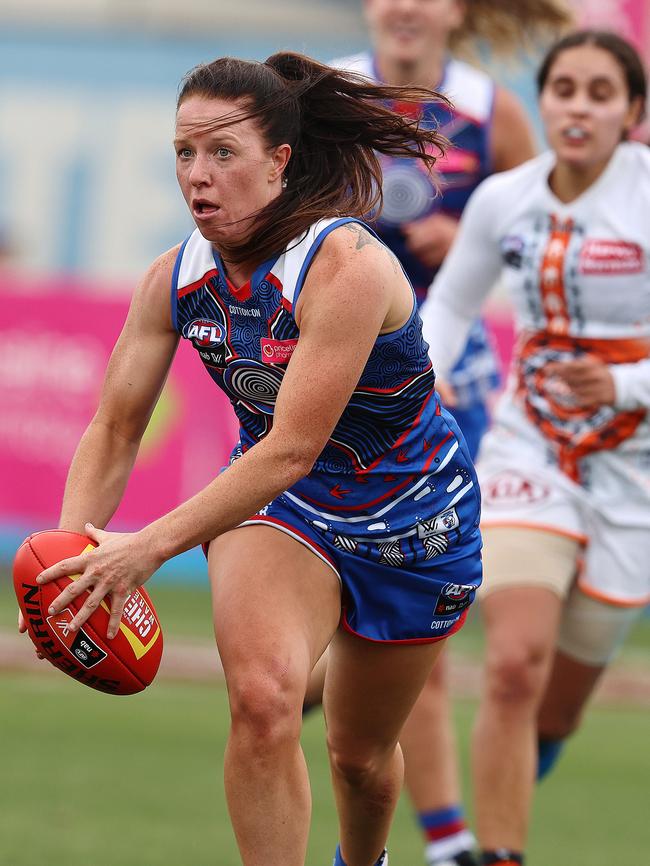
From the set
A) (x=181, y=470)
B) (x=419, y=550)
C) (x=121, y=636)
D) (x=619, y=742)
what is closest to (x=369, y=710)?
(x=419, y=550)

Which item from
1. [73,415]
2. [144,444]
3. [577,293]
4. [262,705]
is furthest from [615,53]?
[73,415]

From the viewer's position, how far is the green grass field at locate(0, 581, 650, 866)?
19.2 feet

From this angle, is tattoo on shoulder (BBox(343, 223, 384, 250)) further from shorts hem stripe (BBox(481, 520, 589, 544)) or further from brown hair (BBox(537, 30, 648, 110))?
brown hair (BBox(537, 30, 648, 110))

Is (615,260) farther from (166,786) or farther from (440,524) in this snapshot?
(166,786)

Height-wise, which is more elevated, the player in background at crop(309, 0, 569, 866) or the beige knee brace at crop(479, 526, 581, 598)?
the player in background at crop(309, 0, 569, 866)

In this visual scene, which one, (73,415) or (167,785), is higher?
(167,785)

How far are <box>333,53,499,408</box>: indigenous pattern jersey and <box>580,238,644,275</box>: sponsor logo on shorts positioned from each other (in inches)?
31.7

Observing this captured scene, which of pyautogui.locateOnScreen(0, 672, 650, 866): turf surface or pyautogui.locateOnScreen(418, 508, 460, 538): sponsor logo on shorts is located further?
pyautogui.locateOnScreen(0, 672, 650, 866): turf surface

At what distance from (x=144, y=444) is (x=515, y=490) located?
23.9 feet

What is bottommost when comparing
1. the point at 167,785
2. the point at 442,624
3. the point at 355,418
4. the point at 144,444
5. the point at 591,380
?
the point at 144,444

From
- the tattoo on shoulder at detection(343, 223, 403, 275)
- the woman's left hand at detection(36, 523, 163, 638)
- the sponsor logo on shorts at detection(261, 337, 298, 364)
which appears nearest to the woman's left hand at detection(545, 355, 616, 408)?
the tattoo on shoulder at detection(343, 223, 403, 275)

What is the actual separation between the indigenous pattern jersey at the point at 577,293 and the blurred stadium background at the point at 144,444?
3.21ft

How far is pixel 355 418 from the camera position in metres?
3.97

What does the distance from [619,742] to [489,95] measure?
4.25 metres
